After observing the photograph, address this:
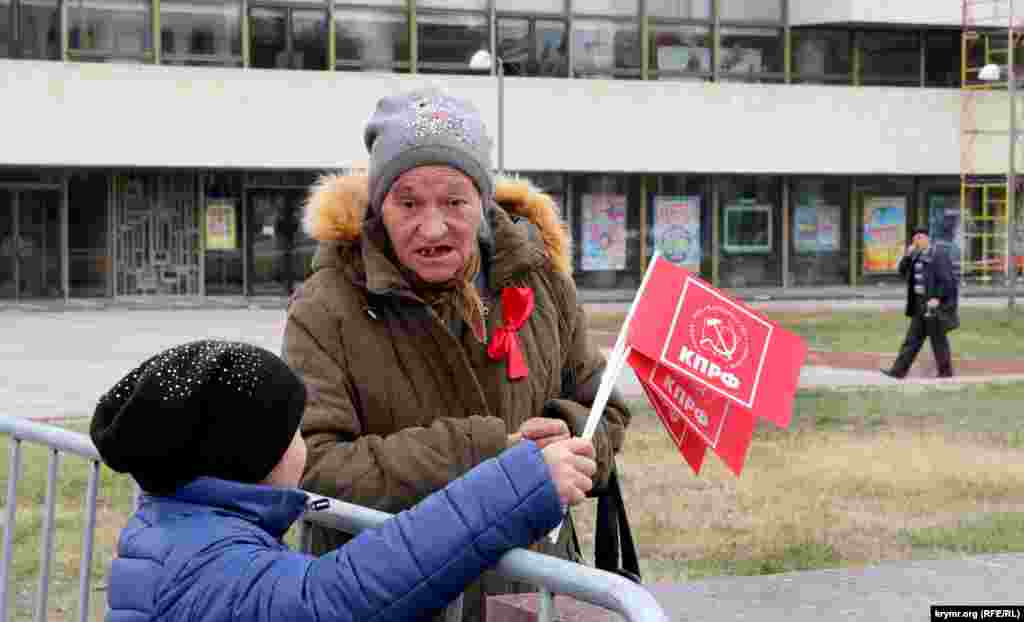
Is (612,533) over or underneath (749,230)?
underneath

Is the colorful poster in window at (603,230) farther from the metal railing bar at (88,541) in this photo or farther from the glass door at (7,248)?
the metal railing bar at (88,541)

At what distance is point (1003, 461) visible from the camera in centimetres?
1166

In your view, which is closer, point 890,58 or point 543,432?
point 543,432

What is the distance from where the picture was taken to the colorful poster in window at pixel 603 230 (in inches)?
1608

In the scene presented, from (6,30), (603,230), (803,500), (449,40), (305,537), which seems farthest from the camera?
(603,230)

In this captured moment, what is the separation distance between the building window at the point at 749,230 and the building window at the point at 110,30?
15.0 m

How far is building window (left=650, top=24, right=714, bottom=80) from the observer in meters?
41.3

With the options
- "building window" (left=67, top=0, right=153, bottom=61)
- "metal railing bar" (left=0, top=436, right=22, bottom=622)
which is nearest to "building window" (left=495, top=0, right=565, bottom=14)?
"building window" (left=67, top=0, right=153, bottom=61)

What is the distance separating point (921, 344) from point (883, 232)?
25602 mm

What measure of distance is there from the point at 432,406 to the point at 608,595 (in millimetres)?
1216

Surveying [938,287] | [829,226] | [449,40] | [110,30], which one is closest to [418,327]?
[938,287]

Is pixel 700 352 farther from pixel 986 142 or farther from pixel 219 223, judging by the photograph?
pixel 986 142

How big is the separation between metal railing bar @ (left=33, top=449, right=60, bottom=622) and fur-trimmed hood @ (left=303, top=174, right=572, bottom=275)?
3.78ft

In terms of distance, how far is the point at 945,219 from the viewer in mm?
44344
